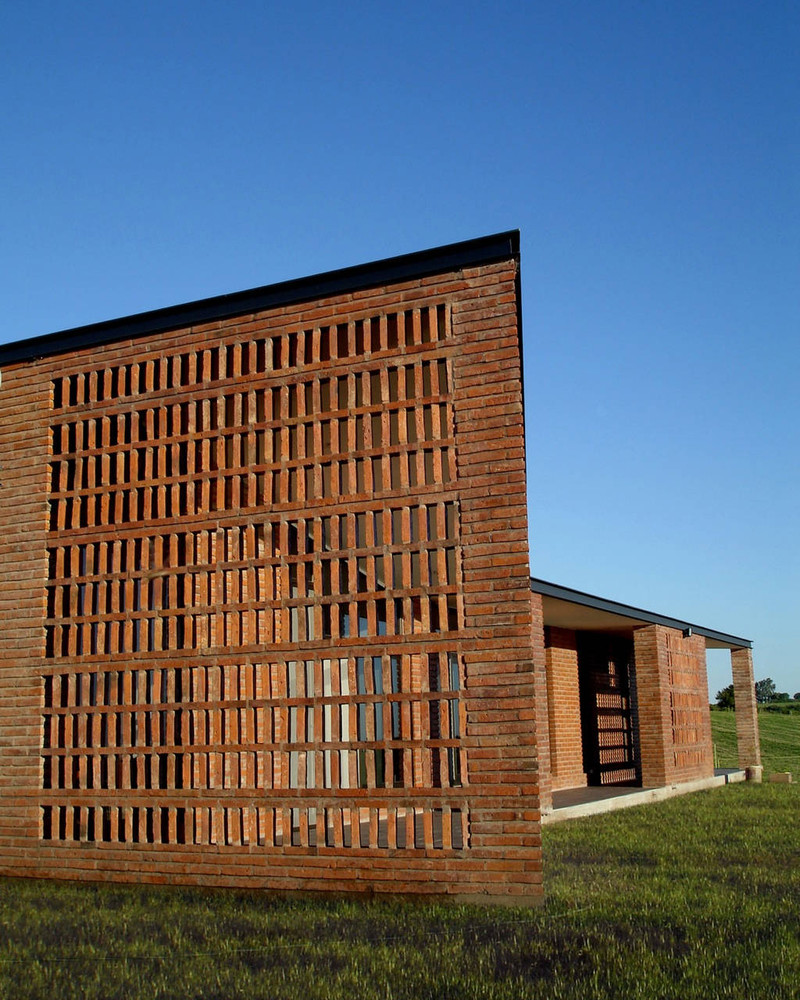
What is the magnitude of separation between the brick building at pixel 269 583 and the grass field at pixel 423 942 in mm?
575

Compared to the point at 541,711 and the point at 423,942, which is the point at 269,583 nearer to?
the point at 423,942

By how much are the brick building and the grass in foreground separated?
0.58 meters

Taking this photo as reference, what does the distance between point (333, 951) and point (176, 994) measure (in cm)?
121

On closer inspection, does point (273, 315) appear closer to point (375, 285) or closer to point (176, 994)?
point (375, 285)

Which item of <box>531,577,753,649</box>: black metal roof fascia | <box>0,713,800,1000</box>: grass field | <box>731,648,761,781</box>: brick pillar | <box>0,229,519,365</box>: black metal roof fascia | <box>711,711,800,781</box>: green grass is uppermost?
<box>0,229,519,365</box>: black metal roof fascia

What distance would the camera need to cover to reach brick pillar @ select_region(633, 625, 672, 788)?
63.8ft

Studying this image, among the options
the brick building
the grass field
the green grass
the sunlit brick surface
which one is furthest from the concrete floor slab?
the green grass

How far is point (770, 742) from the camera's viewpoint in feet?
140

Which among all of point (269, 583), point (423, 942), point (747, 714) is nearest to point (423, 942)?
point (423, 942)

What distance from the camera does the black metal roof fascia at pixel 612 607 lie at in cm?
1573

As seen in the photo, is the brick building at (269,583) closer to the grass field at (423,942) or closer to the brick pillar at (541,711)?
the grass field at (423,942)

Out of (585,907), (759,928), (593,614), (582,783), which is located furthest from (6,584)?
(582,783)

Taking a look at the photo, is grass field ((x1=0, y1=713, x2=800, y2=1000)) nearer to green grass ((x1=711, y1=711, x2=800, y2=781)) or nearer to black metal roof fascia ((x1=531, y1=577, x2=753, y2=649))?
black metal roof fascia ((x1=531, y1=577, x2=753, y2=649))

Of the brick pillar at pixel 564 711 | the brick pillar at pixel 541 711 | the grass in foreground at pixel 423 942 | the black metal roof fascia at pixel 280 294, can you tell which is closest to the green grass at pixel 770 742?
the brick pillar at pixel 564 711
